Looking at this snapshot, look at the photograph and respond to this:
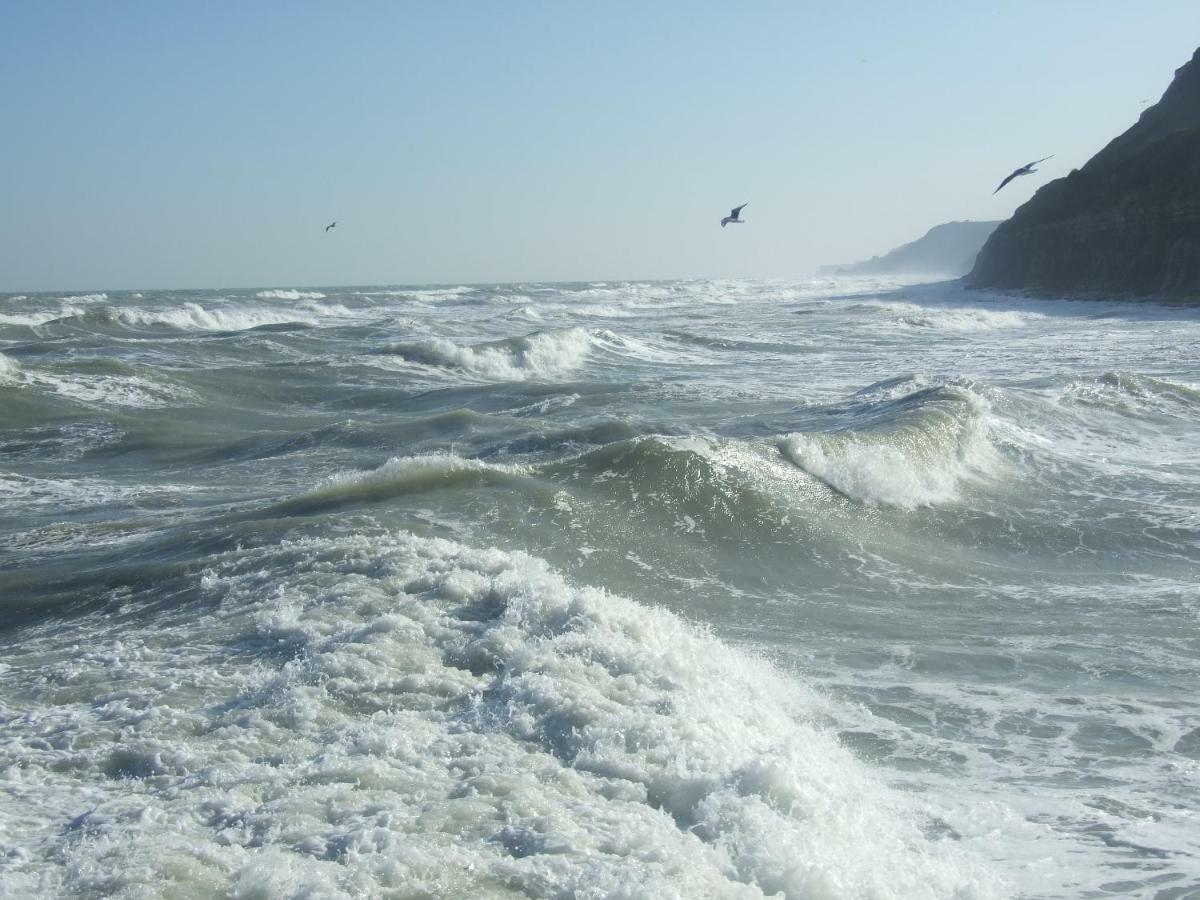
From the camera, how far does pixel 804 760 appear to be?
4.94m

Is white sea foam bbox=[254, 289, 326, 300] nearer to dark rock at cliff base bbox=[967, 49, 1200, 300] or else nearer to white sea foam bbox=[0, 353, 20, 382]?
dark rock at cliff base bbox=[967, 49, 1200, 300]

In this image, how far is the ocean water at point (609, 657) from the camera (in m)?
4.00

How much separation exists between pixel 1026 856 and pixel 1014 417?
1270 cm

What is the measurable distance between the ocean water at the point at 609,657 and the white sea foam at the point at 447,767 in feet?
0.06

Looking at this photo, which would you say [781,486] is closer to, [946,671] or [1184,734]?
[946,671]

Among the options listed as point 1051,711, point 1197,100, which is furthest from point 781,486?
point 1197,100

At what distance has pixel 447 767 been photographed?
454 centimetres

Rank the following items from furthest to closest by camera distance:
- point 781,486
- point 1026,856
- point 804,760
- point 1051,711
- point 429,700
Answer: point 781,486 < point 1051,711 < point 429,700 < point 804,760 < point 1026,856

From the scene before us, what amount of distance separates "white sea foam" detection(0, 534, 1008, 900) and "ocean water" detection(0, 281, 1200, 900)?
18mm

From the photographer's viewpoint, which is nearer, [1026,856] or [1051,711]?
[1026,856]

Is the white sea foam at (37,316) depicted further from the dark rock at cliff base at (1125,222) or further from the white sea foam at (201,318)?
the dark rock at cliff base at (1125,222)

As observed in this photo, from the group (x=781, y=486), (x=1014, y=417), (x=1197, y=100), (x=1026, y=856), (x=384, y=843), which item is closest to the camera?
(x=384, y=843)

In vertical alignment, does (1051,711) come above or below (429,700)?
below

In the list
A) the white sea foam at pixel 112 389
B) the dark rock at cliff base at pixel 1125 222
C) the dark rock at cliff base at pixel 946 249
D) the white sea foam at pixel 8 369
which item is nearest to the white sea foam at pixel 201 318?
the white sea foam at pixel 8 369
